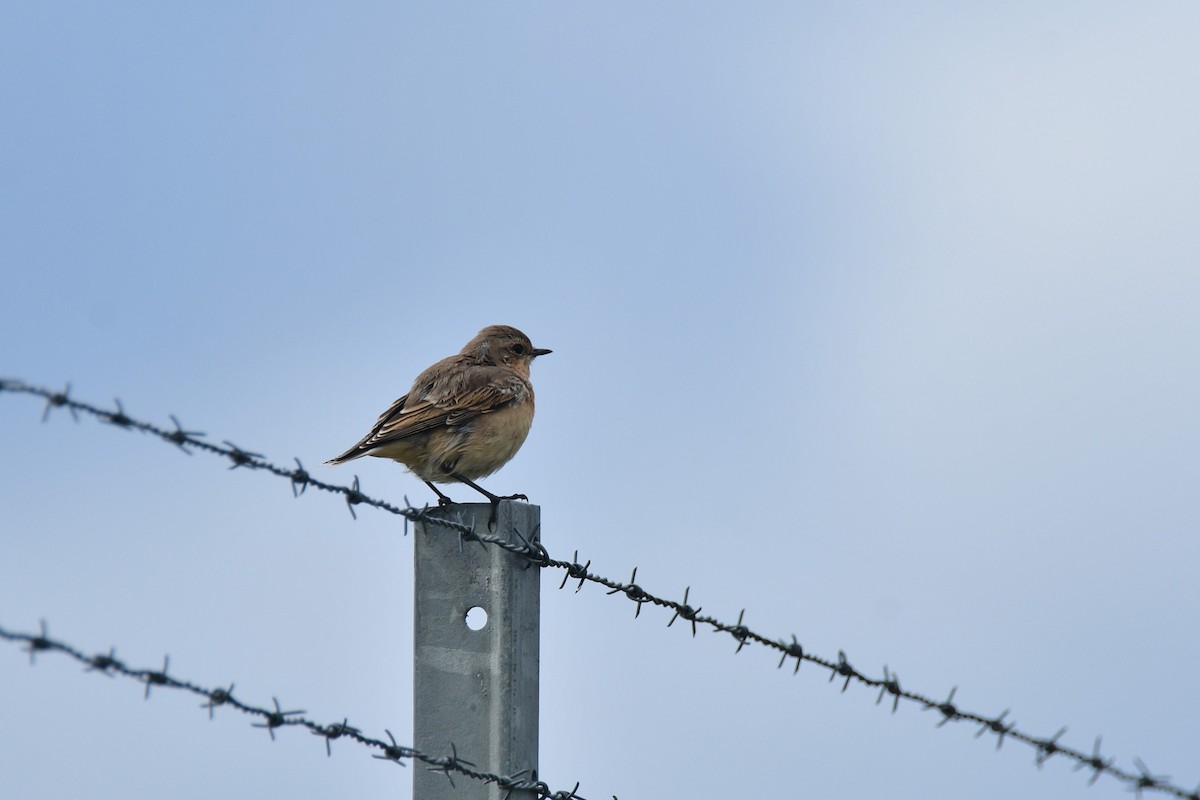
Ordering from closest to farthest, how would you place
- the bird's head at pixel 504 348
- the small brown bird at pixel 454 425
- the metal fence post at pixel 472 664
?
the metal fence post at pixel 472 664 → the small brown bird at pixel 454 425 → the bird's head at pixel 504 348

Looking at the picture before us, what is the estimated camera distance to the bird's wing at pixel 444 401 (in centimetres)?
821

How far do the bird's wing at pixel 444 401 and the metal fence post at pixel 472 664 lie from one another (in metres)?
3.30

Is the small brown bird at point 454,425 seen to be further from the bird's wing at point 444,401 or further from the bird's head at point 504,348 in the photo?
the bird's head at point 504,348

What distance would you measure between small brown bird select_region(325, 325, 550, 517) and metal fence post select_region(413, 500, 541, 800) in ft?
9.44

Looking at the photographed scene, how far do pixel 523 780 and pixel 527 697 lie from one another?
0.28 metres

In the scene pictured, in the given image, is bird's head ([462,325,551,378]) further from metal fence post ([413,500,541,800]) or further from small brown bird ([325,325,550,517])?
metal fence post ([413,500,541,800])

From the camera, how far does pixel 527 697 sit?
4.84 metres

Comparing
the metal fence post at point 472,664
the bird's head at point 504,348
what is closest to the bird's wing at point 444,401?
the bird's head at point 504,348

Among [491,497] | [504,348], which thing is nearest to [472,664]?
[491,497]

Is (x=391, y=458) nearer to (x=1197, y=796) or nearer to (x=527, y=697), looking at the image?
(x=527, y=697)

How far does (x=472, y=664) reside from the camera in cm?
478

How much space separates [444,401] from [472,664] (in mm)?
3867

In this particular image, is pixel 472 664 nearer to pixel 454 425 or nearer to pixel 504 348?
pixel 454 425

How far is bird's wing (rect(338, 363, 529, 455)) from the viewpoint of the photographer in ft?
26.9
